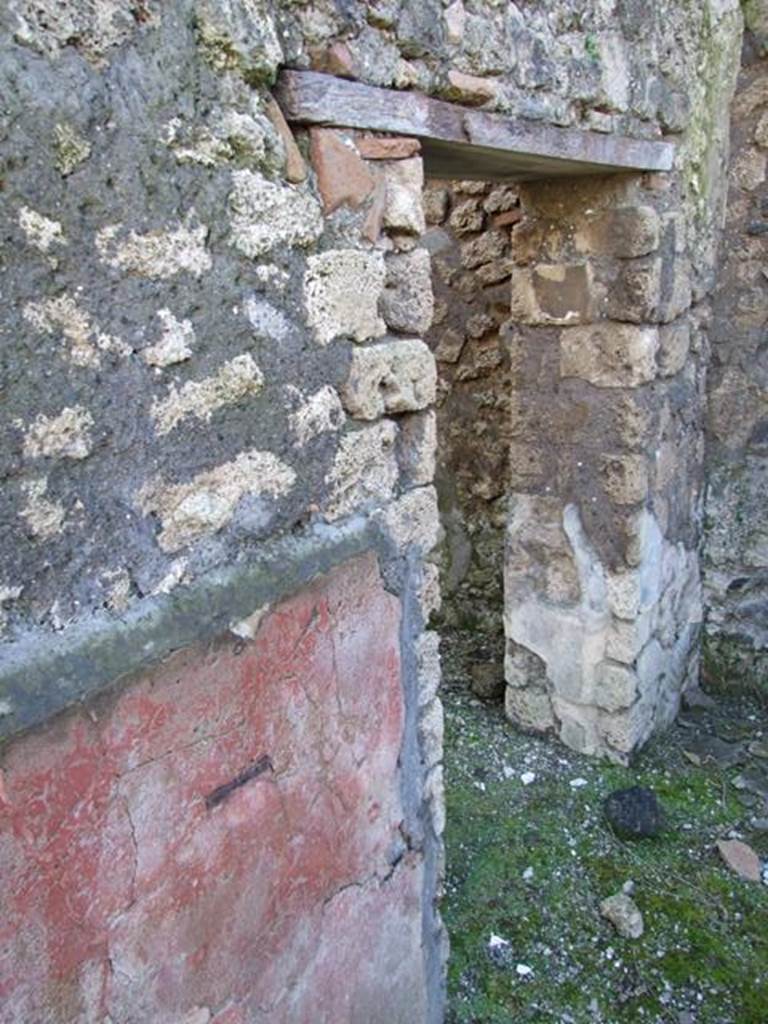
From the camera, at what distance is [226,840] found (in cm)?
149

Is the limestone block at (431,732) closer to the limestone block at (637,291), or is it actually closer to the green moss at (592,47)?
the limestone block at (637,291)

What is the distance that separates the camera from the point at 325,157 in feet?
4.94

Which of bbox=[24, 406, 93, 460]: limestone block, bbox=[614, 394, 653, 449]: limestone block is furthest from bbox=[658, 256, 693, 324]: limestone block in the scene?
bbox=[24, 406, 93, 460]: limestone block

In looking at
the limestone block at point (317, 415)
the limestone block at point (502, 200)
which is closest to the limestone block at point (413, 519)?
the limestone block at point (317, 415)

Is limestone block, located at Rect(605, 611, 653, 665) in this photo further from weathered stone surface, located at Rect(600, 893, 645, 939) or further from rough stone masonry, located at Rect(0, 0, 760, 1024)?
rough stone masonry, located at Rect(0, 0, 760, 1024)

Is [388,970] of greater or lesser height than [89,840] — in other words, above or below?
below

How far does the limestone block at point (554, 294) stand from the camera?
289 cm

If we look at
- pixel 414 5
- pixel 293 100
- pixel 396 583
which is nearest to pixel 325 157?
pixel 293 100

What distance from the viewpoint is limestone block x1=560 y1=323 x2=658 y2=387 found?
284 cm

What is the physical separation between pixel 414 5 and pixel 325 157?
0.43 meters

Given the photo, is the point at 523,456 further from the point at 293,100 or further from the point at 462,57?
the point at 293,100

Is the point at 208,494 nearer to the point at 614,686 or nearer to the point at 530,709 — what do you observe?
the point at 614,686

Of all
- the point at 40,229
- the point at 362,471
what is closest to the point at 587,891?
the point at 362,471

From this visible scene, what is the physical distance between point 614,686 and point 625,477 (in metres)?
0.80
